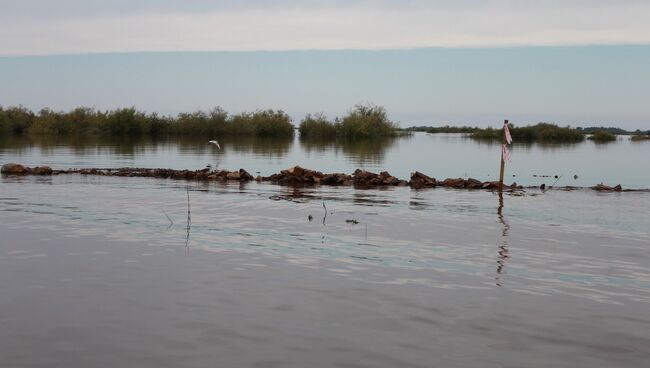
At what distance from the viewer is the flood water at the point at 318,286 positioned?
759 centimetres

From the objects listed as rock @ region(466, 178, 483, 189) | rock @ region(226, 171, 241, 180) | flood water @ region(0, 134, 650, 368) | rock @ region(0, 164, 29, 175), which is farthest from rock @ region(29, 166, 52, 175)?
rock @ region(466, 178, 483, 189)

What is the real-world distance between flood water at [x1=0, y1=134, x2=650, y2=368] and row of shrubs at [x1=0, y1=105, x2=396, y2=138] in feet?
298

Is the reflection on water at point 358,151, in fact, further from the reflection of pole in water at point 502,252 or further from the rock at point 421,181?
the reflection of pole in water at point 502,252

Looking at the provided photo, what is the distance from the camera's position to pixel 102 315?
8758mm

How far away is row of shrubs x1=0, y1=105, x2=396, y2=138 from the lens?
107 metres

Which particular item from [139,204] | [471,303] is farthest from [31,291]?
[139,204]

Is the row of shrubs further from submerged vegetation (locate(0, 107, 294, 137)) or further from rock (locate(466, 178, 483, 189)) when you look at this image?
rock (locate(466, 178, 483, 189))

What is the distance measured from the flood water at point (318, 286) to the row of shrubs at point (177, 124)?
90843mm

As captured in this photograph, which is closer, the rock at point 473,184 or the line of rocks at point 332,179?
the rock at point 473,184

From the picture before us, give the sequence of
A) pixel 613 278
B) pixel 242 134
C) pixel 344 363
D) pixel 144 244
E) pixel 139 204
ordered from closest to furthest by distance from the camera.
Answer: pixel 344 363 → pixel 613 278 → pixel 144 244 → pixel 139 204 → pixel 242 134

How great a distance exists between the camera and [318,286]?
35.0 feet

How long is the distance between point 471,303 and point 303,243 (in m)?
5.53

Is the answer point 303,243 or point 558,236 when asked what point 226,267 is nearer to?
point 303,243

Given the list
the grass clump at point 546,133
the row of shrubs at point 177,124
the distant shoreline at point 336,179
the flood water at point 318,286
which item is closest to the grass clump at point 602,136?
the grass clump at point 546,133
